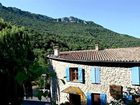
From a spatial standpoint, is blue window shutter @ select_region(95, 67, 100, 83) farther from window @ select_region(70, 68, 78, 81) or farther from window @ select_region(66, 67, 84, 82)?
window @ select_region(70, 68, 78, 81)

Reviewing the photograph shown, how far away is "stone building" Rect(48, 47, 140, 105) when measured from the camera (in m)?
19.4

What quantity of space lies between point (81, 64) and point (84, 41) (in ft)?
170

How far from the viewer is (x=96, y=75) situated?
21125 mm

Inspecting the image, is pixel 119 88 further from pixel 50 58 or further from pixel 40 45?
pixel 40 45

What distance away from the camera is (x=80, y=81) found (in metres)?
22.2

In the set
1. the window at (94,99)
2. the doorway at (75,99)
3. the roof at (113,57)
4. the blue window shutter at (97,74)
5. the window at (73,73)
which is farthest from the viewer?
the doorway at (75,99)

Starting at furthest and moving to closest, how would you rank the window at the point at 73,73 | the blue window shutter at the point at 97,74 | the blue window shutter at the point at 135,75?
the window at the point at 73,73 → the blue window shutter at the point at 97,74 → the blue window shutter at the point at 135,75

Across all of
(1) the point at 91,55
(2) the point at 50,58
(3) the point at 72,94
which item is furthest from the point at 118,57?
(2) the point at 50,58

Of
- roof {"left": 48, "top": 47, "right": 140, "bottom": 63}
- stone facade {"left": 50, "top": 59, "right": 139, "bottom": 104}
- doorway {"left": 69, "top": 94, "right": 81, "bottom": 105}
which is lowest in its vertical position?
doorway {"left": 69, "top": 94, "right": 81, "bottom": 105}

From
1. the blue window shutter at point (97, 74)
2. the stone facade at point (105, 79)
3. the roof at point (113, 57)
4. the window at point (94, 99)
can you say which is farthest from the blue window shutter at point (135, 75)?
the window at point (94, 99)

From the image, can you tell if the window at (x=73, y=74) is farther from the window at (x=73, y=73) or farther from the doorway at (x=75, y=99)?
the doorway at (x=75, y=99)

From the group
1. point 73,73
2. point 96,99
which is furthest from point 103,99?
point 73,73

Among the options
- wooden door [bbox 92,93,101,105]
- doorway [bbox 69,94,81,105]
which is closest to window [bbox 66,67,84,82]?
doorway [bbox 69,94,81,105]

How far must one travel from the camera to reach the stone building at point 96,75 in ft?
63.8
